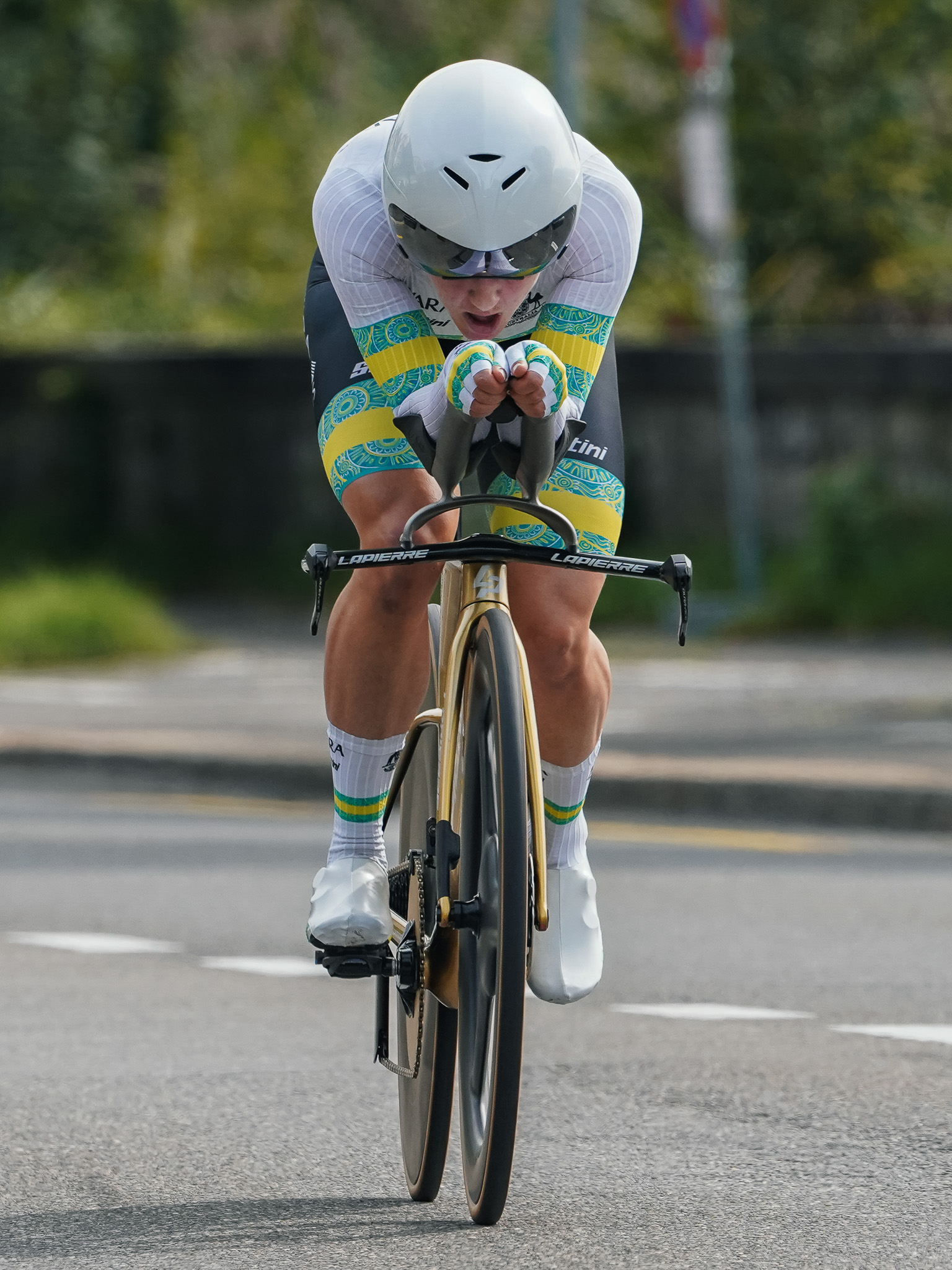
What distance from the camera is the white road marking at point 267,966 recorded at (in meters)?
7.10

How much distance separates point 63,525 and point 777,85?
989 centimetres

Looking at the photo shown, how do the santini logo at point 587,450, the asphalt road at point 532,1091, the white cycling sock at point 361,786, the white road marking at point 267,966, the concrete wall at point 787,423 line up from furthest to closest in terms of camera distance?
the concrete wall at point 787,423, the white road marking at point 267,966, the white cycling sock at point 361,786, the santini logo at point 587,450, the asphalt road at point 532,1091

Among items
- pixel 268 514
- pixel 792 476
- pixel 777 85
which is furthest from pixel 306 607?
pixel 777 85

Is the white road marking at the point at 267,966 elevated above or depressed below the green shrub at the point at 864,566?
below

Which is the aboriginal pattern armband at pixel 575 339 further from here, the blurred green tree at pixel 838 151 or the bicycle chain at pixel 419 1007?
the blurred green tree at pixel 838 151

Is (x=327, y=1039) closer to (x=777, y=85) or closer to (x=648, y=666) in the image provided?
(x=648, y=666)

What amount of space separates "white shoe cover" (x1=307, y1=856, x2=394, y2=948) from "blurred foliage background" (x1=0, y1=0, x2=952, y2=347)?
21678 millimetres

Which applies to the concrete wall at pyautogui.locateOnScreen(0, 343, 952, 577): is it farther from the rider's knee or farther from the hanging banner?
the rider's knee

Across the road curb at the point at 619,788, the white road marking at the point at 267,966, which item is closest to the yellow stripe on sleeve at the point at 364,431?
the white road marking at the point at 267,966

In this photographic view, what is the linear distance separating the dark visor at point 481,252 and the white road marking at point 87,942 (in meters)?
3.66

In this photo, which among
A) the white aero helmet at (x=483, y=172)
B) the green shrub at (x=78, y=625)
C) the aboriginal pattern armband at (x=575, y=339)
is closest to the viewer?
the white aero helmet at (x=483, y=172)

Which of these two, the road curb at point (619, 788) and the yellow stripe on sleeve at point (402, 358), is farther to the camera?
the road curb at point (619, 788)

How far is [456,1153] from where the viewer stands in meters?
4.98

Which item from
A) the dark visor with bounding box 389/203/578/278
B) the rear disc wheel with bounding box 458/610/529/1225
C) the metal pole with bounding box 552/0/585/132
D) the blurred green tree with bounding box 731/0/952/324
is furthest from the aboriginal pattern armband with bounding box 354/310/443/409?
the blurred green tree with bounding box 731/0/952/324
